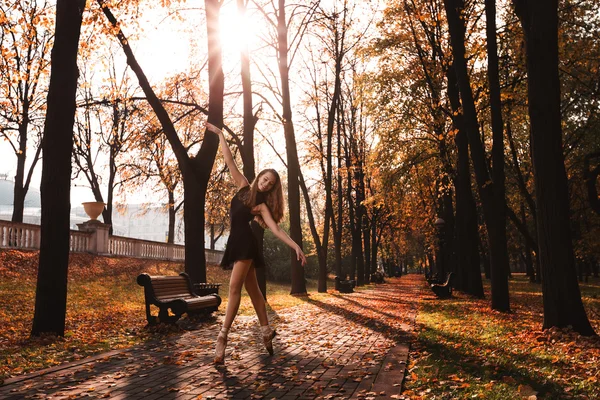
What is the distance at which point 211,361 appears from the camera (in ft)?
23.8

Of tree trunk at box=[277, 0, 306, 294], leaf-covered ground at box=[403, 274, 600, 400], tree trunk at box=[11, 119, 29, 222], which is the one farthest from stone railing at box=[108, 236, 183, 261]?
leaf-covered ground at box=[403, 274, 600, 400]

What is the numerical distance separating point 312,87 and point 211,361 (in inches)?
978

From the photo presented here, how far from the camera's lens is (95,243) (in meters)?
25.2

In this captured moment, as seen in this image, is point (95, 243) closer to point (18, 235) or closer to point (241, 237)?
point (18, 235)

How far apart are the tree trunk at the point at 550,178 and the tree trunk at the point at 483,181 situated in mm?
4909

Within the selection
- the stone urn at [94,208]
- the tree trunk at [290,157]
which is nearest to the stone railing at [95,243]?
the stone urn at [94,208]

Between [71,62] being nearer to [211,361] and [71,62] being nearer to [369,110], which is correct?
[211,361]

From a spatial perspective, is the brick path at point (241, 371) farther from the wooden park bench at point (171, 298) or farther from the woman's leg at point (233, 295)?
the wooden park bench at point (171, 298)

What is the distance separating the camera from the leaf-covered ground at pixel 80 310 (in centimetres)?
796

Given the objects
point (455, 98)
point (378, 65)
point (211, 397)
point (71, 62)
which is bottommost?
point (211, 397)

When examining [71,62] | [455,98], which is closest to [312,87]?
[455,98]

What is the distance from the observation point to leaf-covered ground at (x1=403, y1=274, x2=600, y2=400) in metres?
5.32

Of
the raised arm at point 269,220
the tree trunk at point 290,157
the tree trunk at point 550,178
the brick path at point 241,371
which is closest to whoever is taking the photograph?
the brick path at point 241,371

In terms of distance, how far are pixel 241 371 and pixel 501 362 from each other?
9.61 ft
